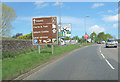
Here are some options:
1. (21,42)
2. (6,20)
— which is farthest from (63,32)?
(21,42)

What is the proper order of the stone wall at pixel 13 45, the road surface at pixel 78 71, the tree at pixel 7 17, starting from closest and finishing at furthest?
1. the road surface at pixel 78 71
2. the stone wall at pixel 13 45
3. the tree at pixel 7 17

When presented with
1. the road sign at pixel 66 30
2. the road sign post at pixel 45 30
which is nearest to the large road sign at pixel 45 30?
the road sign post at pixel 45 30

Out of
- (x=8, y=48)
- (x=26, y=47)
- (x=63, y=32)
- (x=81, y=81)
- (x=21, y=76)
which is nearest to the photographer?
(x=81, y=81)

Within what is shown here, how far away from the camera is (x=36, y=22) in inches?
674

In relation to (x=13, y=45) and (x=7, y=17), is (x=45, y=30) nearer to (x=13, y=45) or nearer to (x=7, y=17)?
(x=13, y=45)

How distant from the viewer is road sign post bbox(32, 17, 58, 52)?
16.8 metres

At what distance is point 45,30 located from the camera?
17016mm

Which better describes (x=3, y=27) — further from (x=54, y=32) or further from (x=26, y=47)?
(x=54, y=32)

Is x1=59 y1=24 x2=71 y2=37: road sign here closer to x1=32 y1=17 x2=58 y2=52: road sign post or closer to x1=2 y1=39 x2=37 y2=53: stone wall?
x1=2 y1=39 x2=37 y2=53: stone wall

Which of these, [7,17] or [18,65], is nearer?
[18,65]

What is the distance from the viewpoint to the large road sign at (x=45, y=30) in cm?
1675

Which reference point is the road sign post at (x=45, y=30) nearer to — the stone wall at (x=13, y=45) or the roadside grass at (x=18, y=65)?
the stone wall at (x=13, y=45)

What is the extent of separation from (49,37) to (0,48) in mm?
5445

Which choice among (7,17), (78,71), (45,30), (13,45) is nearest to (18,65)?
(78,71)
